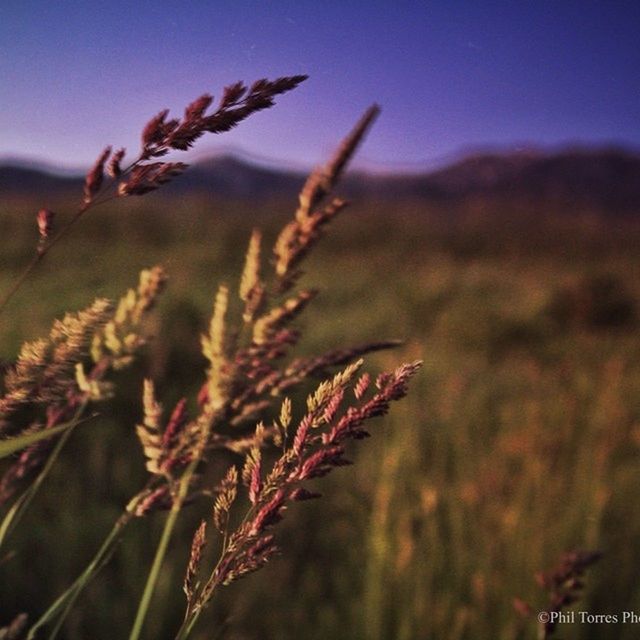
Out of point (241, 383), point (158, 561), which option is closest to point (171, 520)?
point (158, 561)

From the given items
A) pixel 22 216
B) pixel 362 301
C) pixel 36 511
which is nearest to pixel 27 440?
pixel 36 511

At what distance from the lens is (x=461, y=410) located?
4918 millimetres

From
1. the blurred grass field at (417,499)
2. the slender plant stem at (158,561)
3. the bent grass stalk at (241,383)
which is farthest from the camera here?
the blurred grass field at (417,499)

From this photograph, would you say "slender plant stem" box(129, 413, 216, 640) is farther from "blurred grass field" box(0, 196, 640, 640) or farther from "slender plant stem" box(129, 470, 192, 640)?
"blurred grass field" box(0, 196, 640, 640)

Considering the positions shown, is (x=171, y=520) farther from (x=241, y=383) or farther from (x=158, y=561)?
(x=241, y=383)

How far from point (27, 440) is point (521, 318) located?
32.1 feet

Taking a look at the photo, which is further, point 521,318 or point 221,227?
point 221,227

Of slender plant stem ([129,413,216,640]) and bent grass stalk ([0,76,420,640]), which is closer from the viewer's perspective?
bent grass stalk ([0,76,420,640])

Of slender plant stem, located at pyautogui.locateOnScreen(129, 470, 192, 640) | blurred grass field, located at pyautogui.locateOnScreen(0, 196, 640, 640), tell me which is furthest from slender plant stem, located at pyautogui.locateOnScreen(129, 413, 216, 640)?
blurred grass field, located at pyautogui.locateOnScreen(0, 196, 640, 640)

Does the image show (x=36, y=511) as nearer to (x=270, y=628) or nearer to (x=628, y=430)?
(x=270, y=628)

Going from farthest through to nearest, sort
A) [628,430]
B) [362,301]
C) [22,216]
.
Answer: [22,216]
[362,301]
[628,430]

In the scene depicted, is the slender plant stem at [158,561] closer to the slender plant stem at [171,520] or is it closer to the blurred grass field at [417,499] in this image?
the slender plant stem at [171,520]

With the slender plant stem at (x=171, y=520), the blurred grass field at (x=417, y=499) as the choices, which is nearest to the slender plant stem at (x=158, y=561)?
the slender plant stem at (x=171, y=520)

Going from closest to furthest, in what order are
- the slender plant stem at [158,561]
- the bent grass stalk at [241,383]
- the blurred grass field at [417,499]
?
the bent grass stalk at [241,383] < the slender plant stem at [158,561] < the blurred grass field at [417,499]
